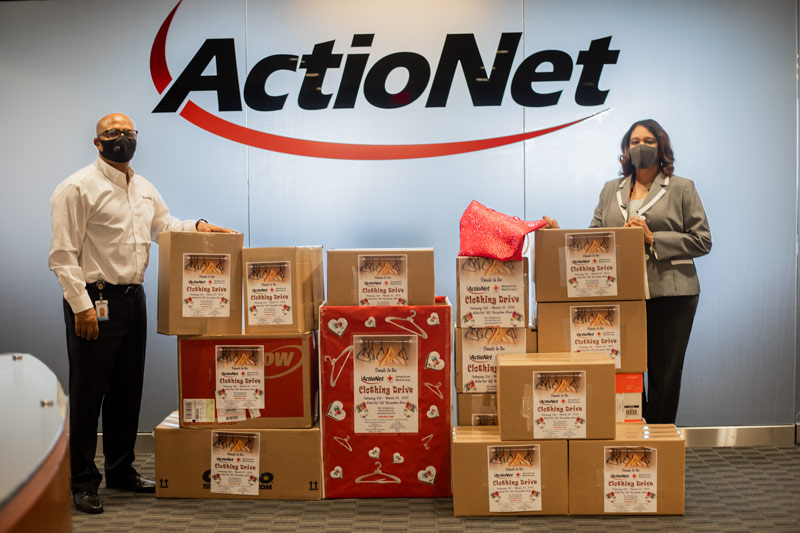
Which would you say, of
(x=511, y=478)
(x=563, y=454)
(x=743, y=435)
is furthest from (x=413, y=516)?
(x=743, y=435)

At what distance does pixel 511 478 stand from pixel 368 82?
6.97 ft

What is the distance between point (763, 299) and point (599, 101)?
4.49 feet

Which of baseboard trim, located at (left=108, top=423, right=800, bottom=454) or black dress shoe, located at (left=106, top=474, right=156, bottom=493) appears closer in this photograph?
black dress shoe, located at (left=106, top=474, right=156, bottom=493)

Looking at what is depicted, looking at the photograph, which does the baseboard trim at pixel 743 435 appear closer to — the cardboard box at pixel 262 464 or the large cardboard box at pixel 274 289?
the cardboard box at pixel 262 464

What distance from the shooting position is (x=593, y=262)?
9.17ft

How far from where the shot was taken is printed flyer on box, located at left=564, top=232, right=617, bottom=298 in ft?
9.18

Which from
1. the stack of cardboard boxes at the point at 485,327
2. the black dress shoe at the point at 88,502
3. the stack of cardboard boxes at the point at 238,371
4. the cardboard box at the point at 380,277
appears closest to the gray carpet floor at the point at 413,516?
the black dress shoe at the point at 88,502

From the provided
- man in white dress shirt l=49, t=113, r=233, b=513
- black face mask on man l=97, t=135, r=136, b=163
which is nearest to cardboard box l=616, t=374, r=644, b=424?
man in white dress shirt l=49, t=113, r=233, b=513

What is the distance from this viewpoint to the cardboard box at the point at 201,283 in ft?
9.27

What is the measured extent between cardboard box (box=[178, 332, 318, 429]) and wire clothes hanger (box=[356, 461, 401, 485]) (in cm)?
32

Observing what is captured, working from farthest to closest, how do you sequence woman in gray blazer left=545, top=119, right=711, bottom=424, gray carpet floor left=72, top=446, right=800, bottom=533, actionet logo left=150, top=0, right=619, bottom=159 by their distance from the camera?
1. actionet logo left=150, top=0, right=619, bottom=159
2. woman in gray blazer left=545, top=119, right=711, bottom=424
3. gray carpet floor left=72, top=446, right=800, bottom=533

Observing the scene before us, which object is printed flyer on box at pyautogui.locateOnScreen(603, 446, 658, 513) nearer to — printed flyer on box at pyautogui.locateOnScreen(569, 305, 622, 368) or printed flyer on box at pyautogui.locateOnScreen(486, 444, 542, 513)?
printed flyer on box at pyautogui.locateOnScreen(486, 444, 542, 513)

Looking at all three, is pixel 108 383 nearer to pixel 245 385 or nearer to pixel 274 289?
pixel 245 385

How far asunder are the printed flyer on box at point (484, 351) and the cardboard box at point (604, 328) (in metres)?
0.14
